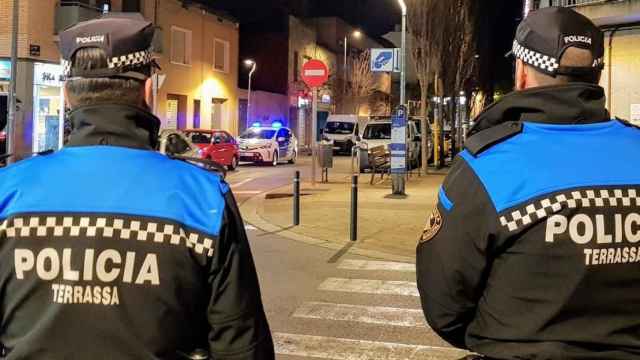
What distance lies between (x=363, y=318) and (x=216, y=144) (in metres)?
19.2

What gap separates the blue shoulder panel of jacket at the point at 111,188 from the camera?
1815mm

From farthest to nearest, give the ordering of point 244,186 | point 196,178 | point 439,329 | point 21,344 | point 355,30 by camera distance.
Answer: point 355,30
point 244,186
point 439,329
point 196,178
point 21,344

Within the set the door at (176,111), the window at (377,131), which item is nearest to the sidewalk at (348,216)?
the window at (377,131)

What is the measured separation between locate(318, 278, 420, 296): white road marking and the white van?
31.6m

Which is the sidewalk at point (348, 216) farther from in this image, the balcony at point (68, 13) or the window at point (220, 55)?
the window at point (220, 55)

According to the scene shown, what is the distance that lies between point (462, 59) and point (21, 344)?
99.1ft

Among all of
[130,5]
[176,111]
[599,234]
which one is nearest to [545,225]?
[599,234]

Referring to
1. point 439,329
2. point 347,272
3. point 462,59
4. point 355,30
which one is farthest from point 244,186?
point 355,30

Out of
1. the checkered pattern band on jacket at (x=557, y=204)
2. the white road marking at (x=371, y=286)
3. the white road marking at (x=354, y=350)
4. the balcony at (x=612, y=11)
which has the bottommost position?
the white road marking at (x=354, y=350)

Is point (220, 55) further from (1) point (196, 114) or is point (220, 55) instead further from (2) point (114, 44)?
(2) point (114, 44)

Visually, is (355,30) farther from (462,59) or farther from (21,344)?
(21,344)

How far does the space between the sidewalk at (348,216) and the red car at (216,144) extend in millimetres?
5098

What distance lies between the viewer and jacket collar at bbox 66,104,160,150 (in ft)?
6.21

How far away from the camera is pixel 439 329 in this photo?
7.10ft
